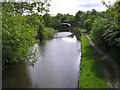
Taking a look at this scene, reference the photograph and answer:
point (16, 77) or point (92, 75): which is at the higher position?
point (92, 75)

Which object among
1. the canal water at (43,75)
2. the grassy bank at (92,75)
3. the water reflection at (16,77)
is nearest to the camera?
the grassy bank at (92,75)

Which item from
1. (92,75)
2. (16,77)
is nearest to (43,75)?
(16,77)

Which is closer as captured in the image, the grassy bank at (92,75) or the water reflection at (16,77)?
the grassy bank at (92,75)

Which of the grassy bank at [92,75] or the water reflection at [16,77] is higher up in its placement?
the grassy bank at [92,75]

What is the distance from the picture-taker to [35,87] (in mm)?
14930

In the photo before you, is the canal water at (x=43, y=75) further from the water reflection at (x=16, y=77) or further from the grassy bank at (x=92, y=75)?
the grassy bank at (x=92, y=75)

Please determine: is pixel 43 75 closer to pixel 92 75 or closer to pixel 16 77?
pixel 16 77

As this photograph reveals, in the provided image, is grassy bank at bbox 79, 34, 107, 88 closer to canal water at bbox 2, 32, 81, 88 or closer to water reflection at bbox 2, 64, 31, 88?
canal water at bbox 2, 32, 81, 88

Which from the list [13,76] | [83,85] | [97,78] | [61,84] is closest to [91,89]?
[83,85]

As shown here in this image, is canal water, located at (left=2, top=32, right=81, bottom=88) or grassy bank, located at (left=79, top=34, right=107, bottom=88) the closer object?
→ grassy bank, located at (left=79, top=34, right=107, bottom=88)

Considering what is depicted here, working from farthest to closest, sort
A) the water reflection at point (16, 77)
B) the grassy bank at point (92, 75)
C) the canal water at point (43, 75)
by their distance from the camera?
the water reflection at point (16, 77) → the canal water at point (43, 75) → the grassy bank at point (92, 75)

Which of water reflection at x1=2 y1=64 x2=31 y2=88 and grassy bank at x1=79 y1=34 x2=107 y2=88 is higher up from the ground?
grassy bank at x1=79 y1=34 x2=107 y2=88

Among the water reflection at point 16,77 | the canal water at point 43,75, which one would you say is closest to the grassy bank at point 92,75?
the canal water at point 43,75

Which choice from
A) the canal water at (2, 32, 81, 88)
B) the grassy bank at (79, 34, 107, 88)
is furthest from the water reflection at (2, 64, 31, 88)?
the grassy bank at (79, 34, 107, 88)
